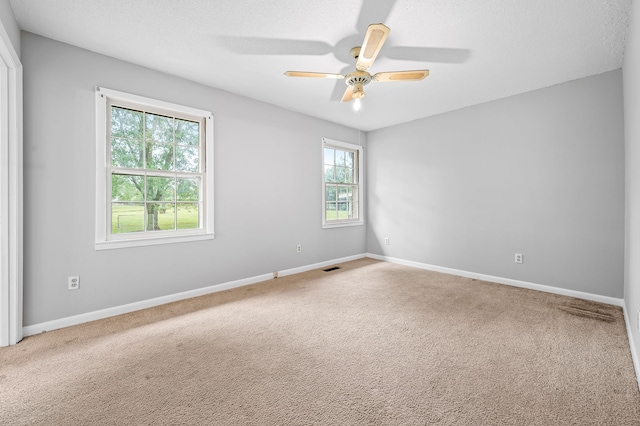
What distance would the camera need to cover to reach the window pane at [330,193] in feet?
16.3

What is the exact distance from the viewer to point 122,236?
282cm

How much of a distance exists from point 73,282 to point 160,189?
1.16 metres

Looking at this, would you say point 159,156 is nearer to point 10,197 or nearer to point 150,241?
point 150,241

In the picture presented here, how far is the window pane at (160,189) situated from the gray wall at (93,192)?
499 mm

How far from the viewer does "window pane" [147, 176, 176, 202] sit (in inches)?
119

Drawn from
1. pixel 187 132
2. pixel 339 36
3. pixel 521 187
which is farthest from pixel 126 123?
pixel 521 187

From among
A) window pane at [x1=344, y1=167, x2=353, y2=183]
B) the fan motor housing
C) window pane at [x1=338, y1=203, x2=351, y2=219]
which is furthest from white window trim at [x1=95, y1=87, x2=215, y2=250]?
window pane at [x1=344, y1=167, x2=353, y2=183]

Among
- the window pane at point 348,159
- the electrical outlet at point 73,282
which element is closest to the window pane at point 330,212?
the window pane at point 348,159

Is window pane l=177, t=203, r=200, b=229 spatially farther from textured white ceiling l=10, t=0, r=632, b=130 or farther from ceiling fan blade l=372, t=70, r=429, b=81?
ceiling fan blade l=372, t=70, r=429, b=81

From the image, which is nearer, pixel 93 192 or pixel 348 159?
pixel 93 192

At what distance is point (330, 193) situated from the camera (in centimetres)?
503

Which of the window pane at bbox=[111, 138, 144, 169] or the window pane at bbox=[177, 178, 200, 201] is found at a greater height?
the window pane at bbox=[111, 138, 144, 169]

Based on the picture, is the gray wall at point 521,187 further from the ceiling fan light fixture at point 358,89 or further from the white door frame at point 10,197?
the white door frame at point 10,197

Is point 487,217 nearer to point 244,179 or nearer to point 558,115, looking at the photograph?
point 558,115
